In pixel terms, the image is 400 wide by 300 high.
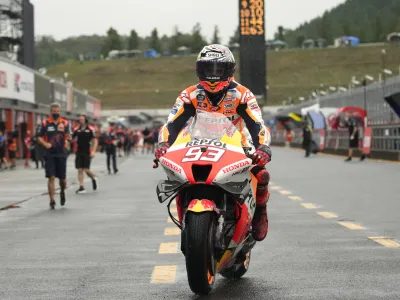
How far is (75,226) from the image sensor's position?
14.8 metres

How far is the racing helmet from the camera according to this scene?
8.34 m

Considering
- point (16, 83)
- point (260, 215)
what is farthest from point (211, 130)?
point (16, 83)

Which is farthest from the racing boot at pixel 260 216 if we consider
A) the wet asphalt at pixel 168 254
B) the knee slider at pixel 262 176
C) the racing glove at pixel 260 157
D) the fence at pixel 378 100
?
the fence at pixel 378 100

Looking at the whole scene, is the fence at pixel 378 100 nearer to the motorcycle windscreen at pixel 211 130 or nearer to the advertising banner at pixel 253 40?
the motorcycle windscreen at pixel 211 130

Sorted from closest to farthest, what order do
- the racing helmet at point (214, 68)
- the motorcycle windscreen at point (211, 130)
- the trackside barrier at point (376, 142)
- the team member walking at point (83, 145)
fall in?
the motorcycle windscreen at point (211, 130) < the racing helmet at point (214, 68) < the team member walking at point (83, 145) < the trackside barrier at point (376, 142)

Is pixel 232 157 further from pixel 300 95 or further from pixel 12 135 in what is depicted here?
pixel 300 95

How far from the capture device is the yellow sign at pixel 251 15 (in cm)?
10344

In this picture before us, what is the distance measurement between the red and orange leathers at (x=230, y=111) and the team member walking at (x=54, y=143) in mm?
10450

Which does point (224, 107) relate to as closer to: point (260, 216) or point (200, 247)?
point (260, 216)

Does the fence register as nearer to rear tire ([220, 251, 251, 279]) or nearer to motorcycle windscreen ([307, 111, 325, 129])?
motorcycle windscreen ([307, 111, 325, 129])

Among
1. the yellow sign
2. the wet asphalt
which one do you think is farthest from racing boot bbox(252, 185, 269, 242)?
the yellow sign

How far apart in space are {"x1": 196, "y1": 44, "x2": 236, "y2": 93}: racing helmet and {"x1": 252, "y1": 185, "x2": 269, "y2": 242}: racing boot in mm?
911

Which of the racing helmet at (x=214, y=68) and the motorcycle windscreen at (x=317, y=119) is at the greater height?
the motorcycle windscreen at (x=317, y=119)

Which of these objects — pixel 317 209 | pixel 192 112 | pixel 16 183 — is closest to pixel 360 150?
pixel 16 183
